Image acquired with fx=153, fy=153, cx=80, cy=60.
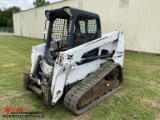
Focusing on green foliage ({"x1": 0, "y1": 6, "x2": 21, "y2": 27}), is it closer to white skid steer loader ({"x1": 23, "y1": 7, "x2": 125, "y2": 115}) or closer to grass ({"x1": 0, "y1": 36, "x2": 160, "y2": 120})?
grass ({"x1": 0, "y1": 36, "x2": 160, "y2": 120})

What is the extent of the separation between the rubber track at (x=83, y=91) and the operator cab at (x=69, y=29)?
0.76 meters

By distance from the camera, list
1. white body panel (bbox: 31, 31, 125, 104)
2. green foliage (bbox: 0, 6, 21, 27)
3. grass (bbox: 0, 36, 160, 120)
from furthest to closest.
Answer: green foliage (bbox: 0, 6, 21, 27)
grass (bbox: 0, 36, 160, 120)
white body panel (bbox: 31, 31, 125, 104)

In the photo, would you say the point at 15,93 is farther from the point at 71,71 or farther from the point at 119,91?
the point at 119,91

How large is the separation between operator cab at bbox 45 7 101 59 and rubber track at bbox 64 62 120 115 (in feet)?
2.50

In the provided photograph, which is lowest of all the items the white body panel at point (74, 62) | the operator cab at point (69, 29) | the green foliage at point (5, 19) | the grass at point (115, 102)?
the grass at point (115, 102)

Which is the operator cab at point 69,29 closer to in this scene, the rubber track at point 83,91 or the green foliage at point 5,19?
the rubber track at point 83,91

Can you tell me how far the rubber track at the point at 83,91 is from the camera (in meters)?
2.79

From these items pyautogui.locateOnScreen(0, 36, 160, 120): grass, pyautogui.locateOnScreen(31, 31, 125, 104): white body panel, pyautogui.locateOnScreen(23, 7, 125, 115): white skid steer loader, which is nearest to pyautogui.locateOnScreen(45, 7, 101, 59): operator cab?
pyautogui.locateOnScreen(23, 7, 125, 115): white skid steer loader

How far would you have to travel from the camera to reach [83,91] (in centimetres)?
288

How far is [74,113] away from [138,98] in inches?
64.4

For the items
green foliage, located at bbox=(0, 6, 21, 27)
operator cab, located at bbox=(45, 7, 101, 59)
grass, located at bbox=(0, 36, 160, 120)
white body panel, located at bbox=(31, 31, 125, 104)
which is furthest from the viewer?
green foliage, located at bbox=(0, 6, 21, 27)

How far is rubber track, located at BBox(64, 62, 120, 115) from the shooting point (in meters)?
2.79

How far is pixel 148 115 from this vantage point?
9.52ft

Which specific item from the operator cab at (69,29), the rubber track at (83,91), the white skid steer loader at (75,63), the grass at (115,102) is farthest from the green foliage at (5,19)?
the rubber track at (83,91)
